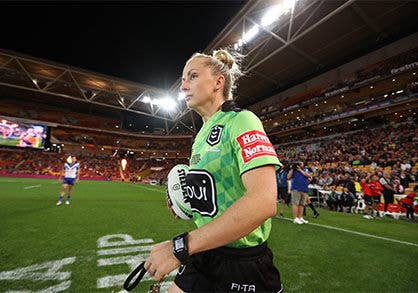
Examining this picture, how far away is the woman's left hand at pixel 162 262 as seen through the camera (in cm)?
88

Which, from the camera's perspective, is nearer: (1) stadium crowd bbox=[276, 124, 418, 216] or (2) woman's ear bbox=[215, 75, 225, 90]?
(2) woman's ear bbox=[215, 75, 225, 90]

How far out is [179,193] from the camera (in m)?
1.40

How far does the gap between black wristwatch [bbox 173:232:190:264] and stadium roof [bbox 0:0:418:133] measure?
43.7 feet

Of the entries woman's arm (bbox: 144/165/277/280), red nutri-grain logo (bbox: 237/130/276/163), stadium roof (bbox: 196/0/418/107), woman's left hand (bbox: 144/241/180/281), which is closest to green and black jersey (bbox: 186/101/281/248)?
red nutri-grain logo (bbox: 237/130/276/163)

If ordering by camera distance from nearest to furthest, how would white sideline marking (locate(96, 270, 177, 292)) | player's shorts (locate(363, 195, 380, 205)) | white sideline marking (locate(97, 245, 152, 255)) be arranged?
white sideline marking (locate(96, 270, 177, 292)) → white sideline marking (locate(97, 245, 152, 255)) → player's shorts (locate(363, 195, 380, 205))

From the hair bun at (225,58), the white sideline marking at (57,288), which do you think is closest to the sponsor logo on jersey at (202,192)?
the hair bun at (225,58)

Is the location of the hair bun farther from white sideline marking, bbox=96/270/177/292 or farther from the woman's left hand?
white sideline marking, bbox=96/270/177/292

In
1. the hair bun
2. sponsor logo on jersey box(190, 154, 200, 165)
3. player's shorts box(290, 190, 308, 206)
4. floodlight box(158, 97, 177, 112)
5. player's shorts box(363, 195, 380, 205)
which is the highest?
floodlight box(158, 97, 177, 112)

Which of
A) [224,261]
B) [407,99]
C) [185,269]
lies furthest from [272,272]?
[407,99]

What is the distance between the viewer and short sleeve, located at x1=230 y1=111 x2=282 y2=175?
3.03 feet

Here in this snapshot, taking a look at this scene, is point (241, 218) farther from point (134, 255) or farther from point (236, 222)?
point (134, 255)

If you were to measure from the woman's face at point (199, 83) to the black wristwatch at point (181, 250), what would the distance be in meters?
0.82

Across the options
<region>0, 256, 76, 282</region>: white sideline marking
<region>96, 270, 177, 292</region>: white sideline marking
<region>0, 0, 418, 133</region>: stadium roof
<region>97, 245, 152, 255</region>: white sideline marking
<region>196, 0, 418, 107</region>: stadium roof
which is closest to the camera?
<region>96, 270, 177, 292</region>: white sideline marking

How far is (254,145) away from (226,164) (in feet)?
0.65
